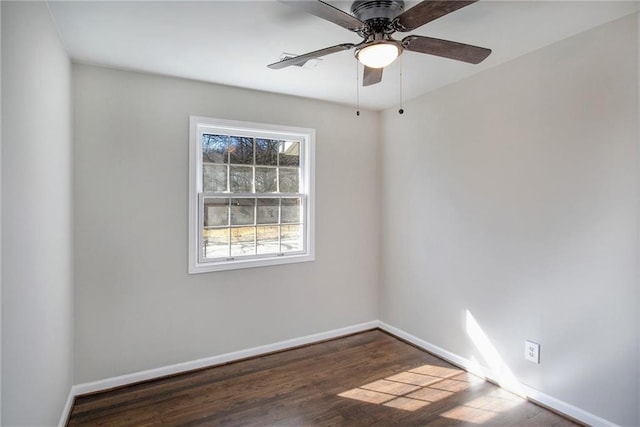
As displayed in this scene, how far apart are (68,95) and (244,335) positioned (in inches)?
93.7

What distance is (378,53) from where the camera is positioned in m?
1.73

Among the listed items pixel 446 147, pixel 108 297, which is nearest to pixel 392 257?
pixel 446 147

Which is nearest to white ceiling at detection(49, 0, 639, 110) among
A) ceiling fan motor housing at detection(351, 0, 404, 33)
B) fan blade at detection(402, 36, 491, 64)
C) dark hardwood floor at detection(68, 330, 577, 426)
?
ceiling fan motor housing at detection(351, 0, 404, 33)

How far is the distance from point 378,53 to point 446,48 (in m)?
0.42

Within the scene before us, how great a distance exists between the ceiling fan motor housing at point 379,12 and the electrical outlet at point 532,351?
234cm

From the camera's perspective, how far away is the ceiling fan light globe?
1.70m

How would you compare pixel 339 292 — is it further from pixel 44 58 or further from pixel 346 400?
pixel 44 58

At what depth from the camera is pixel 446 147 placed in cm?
318

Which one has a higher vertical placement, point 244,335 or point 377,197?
point 377,197

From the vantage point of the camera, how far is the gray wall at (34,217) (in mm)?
1344

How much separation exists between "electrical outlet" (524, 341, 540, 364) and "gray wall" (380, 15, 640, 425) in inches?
1.6

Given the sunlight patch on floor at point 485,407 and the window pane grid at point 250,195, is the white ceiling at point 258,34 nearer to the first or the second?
the window pane grid at point 250,195

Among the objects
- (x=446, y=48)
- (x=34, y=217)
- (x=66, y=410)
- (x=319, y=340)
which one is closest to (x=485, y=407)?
(x=319, y=340)

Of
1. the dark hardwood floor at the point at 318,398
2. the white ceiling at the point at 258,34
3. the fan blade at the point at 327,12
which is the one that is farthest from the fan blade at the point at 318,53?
the dark hardwood floor at the point at 318,398
